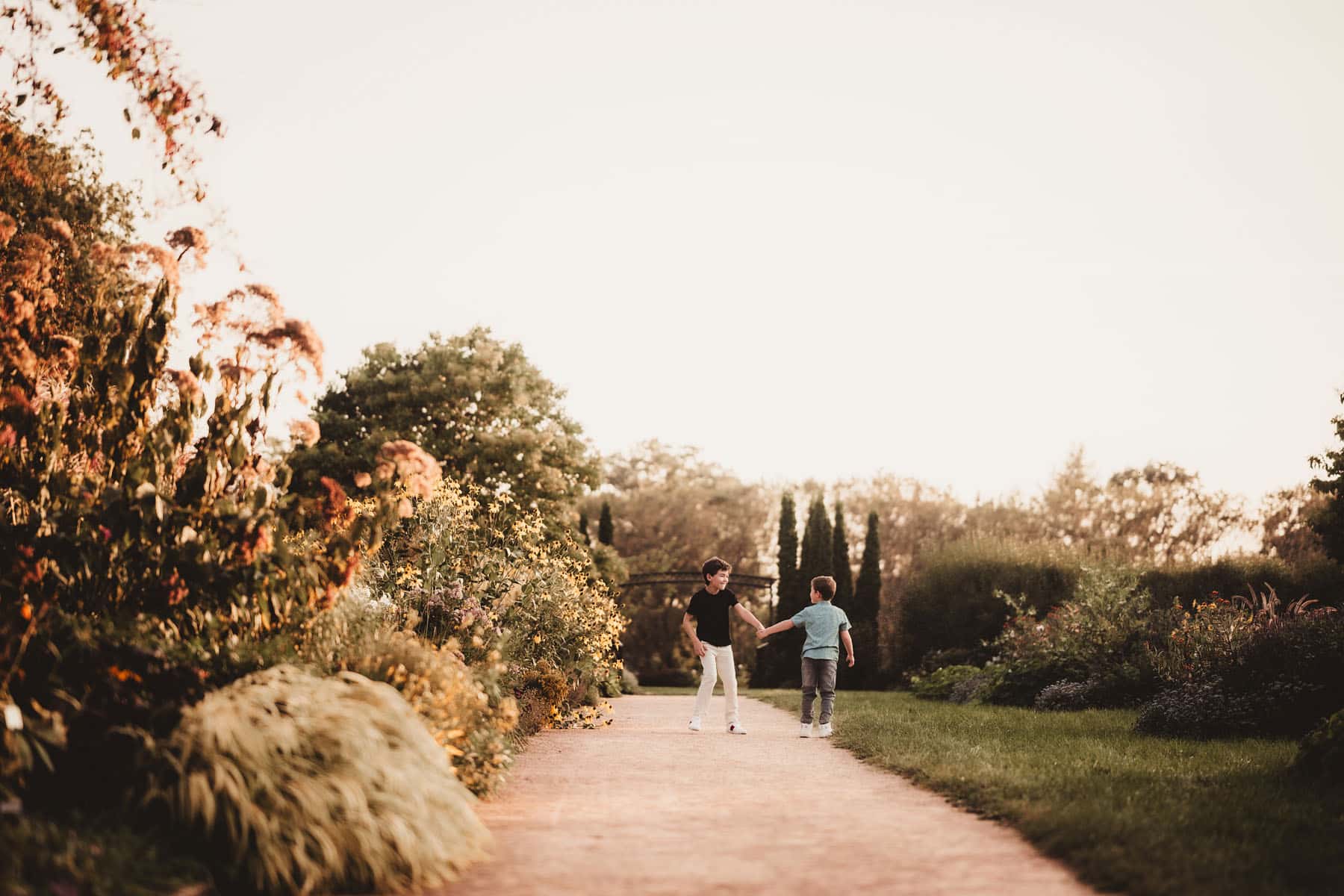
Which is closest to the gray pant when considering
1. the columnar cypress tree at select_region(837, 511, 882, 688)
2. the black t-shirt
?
the black t-shirt

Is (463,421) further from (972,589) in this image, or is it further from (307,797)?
(307,797)

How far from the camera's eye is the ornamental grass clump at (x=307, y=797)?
427 centimetres

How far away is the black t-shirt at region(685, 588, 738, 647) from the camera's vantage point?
11875mm

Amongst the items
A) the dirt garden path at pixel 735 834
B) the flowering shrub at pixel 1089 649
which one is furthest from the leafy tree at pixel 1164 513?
the dirt garden path at pixel 735 834

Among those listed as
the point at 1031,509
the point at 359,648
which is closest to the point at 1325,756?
the point at 359,648

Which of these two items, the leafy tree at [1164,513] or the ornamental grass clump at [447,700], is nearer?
the ornamental grass clump at [447,700]

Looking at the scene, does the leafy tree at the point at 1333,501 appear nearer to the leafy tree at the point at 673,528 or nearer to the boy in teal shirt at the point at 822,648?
the boy in teal shirt at the point at 822,648

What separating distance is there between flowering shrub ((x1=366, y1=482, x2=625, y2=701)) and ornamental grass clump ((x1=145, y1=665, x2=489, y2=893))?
4014mm

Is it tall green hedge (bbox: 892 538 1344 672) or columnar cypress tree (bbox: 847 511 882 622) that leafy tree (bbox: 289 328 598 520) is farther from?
tall green hedge (bbox: 892 538 1344 672)

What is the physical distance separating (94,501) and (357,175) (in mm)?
7087

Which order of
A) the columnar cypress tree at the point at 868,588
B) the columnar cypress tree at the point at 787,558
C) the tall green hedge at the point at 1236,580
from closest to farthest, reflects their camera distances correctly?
the tall green hedge at the point at 1236,580 → the columnar cypress tree at the point at 868,588 → the columnar cypress tree at the point at 787,558

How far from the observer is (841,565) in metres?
32.0

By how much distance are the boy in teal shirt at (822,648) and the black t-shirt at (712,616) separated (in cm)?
87

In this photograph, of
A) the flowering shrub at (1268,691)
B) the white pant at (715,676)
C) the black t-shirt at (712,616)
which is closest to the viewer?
the flowering shrub at (1268,691)
